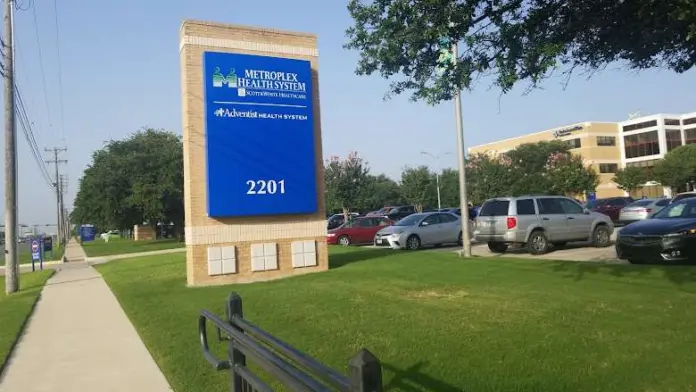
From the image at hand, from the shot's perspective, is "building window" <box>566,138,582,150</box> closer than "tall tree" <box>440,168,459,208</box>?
No

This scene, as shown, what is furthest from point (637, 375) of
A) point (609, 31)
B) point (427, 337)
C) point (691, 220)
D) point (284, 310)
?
point (691, 220)

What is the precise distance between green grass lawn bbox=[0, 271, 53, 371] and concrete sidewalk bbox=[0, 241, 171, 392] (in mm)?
152

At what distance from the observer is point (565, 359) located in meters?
5.76

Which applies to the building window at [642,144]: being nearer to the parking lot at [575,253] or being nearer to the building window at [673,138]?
the building window at [673,138]

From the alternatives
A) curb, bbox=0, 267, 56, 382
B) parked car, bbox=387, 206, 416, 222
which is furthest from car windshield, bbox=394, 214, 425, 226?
curb, bbox=0, 267, 56, 382

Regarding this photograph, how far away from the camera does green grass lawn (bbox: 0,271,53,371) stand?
8.69 metres

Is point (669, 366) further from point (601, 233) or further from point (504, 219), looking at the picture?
point (601, 233)

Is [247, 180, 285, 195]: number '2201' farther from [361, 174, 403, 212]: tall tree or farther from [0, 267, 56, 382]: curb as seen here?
[361, 174, 403, 212]: tall tree

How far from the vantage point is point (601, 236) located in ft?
61.4

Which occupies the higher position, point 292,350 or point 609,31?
point 609,31

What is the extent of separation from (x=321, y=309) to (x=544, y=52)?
498 cm

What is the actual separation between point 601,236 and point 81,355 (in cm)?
1590

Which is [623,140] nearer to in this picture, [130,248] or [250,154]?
[130,248]

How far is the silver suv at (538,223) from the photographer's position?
688 inches
